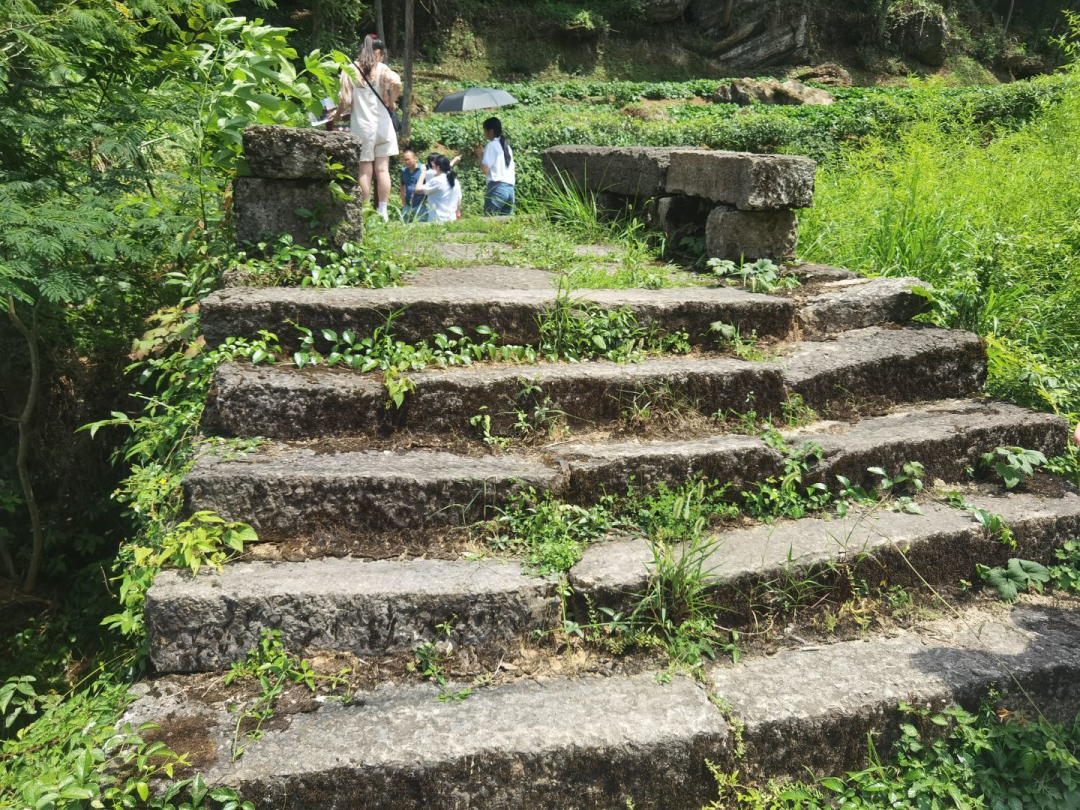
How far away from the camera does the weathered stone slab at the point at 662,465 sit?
304cm

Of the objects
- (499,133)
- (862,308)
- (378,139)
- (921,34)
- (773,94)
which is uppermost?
(921,34)

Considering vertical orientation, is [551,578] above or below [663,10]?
below

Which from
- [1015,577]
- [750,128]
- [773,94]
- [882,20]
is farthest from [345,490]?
[882,20]

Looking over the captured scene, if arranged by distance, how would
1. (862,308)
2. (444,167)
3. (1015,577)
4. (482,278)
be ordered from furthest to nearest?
(444,167) → (482,278) → (862,308) → (1015,577)

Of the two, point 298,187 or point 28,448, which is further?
point 28,448

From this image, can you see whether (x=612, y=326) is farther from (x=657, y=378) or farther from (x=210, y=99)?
(x=210, y=99)

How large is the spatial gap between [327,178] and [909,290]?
318cm

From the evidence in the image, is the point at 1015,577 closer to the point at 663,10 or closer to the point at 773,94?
the point at 773,94

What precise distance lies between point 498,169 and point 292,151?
16.4 ft

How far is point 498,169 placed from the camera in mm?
8398

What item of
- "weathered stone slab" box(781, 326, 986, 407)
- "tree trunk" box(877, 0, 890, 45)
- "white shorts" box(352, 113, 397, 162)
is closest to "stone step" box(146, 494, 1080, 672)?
"weathered stone slab" box(781, 326, 986, 407)

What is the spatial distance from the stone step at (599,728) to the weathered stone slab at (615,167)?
372cm

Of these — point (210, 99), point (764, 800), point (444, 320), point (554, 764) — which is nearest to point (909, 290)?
point (444, 320)

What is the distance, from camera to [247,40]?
423cm
